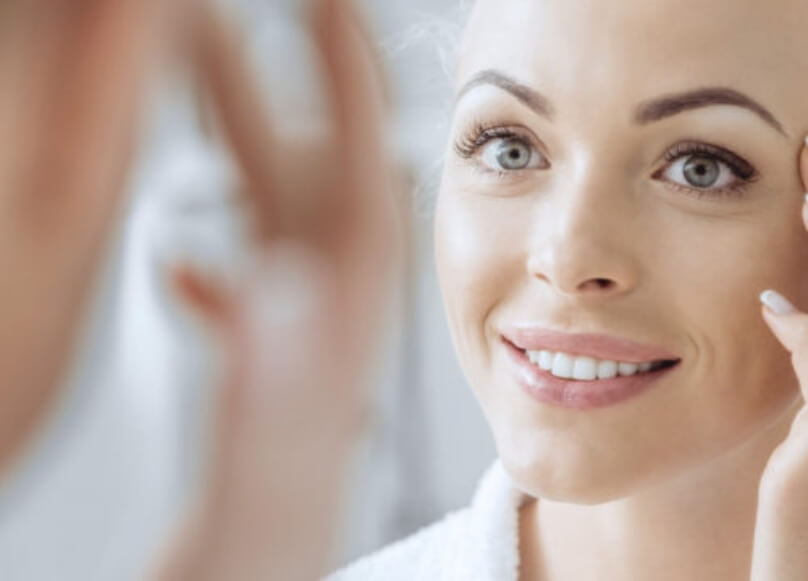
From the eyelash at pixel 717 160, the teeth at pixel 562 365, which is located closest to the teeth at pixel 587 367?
the teeth at pixel 562 365

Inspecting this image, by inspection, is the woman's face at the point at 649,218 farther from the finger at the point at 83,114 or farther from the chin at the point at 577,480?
the finger at the point at 83,114

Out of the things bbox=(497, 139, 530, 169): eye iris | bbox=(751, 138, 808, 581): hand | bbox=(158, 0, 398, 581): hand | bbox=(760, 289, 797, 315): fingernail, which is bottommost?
bbox=(158, 0, 398, 581): hand

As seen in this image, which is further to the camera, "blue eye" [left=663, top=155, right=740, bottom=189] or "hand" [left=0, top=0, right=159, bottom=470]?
"blue eye" [left=663, top=155, right=740, bottom=189]

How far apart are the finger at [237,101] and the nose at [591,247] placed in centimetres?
44

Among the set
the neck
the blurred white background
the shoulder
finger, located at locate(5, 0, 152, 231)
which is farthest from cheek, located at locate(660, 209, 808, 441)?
finger, located at locate(5, 0, 152, 231)

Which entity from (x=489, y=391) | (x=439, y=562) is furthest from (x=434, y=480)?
(x=489, y=391)

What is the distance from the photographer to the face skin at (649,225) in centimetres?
86

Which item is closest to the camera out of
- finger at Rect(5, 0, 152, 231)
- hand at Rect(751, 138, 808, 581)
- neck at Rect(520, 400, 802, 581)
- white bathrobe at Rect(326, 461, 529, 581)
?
finger at Rect(5, 0, 152, 231)

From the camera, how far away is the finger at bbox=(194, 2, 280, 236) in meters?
0.45

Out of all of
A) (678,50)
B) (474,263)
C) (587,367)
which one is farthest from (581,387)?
(678,50)

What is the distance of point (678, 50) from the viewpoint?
0.86 meters

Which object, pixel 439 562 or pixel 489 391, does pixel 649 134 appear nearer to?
pixel 489 391

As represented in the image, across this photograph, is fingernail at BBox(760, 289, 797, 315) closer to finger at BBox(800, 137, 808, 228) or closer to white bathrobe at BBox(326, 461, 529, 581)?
finger at BBox(800, 137, 808, 228)

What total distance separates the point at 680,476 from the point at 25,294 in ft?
2.20
